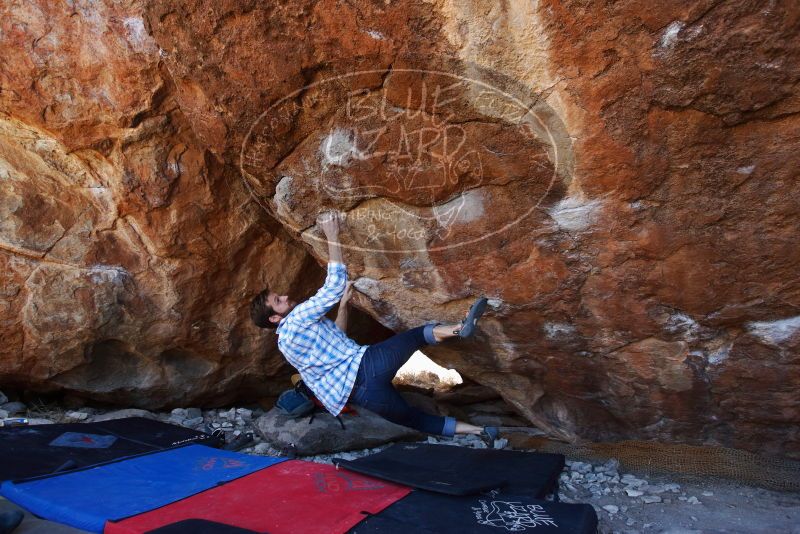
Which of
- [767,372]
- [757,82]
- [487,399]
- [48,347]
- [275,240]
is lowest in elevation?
[487,399]

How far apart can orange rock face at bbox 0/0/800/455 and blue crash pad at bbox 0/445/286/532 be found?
1217 mm

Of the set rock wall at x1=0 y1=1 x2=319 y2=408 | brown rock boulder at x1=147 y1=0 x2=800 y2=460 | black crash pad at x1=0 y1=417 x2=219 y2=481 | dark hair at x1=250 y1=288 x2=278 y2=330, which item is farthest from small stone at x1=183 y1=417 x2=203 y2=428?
brown rock boulder at x1=147 y1=0 x2=800 y2=460

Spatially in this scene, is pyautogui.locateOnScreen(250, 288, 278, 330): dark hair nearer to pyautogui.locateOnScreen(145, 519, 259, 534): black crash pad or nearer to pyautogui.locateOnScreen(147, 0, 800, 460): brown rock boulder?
pyautogui.locateOnScreen(147, 0, 800, 460): brown rock boulder

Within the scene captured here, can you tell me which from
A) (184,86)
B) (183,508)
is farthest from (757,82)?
(183,508)

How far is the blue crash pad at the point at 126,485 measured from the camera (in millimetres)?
2426

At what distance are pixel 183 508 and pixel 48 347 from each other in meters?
2.18

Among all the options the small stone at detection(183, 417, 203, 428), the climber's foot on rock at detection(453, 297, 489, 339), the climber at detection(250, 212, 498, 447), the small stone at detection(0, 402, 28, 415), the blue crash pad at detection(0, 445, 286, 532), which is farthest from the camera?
the small stone at detection(183, 417, 203, 428)

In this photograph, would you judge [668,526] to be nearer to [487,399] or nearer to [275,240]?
[487,399]

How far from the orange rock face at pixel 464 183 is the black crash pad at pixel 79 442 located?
26.2 inches

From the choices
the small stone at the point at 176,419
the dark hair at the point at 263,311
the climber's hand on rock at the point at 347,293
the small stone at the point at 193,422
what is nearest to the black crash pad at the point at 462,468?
the climber's hand on rock at the point at 347,293

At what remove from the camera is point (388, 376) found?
10.5ft

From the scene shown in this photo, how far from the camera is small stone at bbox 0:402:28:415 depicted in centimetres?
412

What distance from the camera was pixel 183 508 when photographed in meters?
2.48

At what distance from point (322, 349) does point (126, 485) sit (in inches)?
45.9
